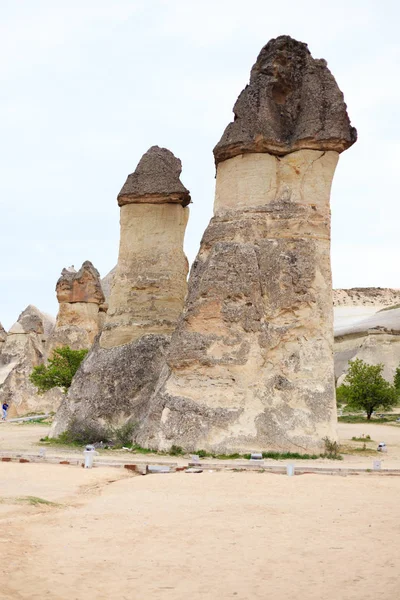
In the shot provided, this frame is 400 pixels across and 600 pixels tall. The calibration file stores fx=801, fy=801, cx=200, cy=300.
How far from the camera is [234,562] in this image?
20.6 feet

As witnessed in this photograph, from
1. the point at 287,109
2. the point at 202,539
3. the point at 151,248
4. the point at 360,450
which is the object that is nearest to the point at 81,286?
the point at 151,248

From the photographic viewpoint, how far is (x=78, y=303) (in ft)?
99.5

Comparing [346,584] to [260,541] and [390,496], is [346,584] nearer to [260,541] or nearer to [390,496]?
[260,541]

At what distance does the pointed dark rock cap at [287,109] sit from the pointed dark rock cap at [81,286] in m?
15.2

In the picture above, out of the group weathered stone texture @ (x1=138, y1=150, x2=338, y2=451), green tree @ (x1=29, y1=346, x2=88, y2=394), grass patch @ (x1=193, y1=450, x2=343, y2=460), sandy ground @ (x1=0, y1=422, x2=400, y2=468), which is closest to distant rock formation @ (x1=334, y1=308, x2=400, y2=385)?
sandy ground @ (x1=0, y1=422, x2=400, y2=468)

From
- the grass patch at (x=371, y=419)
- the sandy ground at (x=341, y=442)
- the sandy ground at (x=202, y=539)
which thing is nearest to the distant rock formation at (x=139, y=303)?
the sandy ground at (x=341, y=442)

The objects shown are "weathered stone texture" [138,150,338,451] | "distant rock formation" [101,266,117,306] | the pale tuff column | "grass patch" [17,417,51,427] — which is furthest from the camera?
"distant rock formation" [101,266,117,306]

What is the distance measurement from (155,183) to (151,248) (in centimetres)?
151

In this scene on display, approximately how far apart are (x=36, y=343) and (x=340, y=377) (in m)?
14.9

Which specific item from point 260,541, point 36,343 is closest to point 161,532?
point 260,541

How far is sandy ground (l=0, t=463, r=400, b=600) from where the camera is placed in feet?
18.4

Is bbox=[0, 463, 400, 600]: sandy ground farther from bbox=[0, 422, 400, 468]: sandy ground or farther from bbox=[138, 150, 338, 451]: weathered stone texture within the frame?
bbox=[138, 150, 338, 451]: weathered stone texture

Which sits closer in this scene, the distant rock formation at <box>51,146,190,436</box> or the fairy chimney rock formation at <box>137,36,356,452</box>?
the fairy chimney rock formation at <box>137,36,356,452</box>

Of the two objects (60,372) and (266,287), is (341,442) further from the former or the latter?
(60,372)
